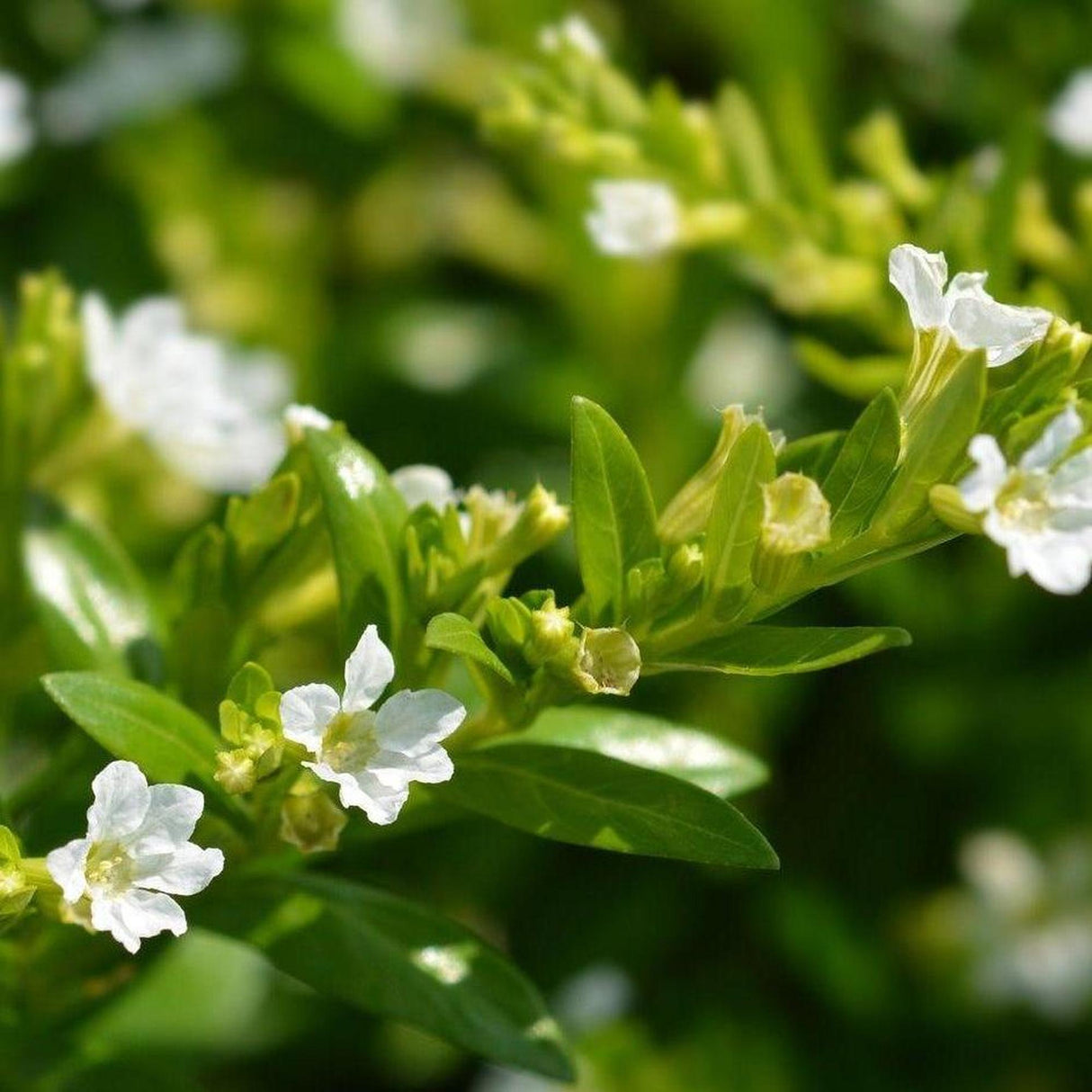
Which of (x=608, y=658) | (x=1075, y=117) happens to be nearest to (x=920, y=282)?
(x=608, y=658)

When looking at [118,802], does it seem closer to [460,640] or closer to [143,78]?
[460,640]

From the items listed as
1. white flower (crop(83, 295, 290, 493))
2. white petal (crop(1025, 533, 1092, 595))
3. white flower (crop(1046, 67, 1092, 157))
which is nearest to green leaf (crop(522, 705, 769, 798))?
white petal (crop(1025, 533, 1092, 595))

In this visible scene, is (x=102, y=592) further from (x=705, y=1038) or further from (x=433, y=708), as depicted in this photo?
(x=705, y=1038)

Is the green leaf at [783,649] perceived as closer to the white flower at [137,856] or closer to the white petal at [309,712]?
the white petal at [309,712]

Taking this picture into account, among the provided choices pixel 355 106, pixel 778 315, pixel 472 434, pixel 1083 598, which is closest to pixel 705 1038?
pixel 1083 598

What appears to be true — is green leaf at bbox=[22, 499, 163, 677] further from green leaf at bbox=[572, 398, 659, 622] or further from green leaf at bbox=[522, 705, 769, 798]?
green leaf at bbox=[572, 398, 659, 622]

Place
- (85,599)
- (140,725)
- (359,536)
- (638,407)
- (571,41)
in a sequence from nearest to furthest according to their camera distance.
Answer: (140,725)
(359,536)
(85,599)
(571,41)
(638,407)

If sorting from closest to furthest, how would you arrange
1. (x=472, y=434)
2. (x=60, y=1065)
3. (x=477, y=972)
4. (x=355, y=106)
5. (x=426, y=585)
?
1. (x=426, y=585)
2. (x=477, y=972)
3. (x=60, y=1065)
4. (x=472, y=434)
5. (x=355, y=106)

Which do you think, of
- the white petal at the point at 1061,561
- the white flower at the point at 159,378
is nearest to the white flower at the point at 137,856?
the white petal at the point at 1061,561
